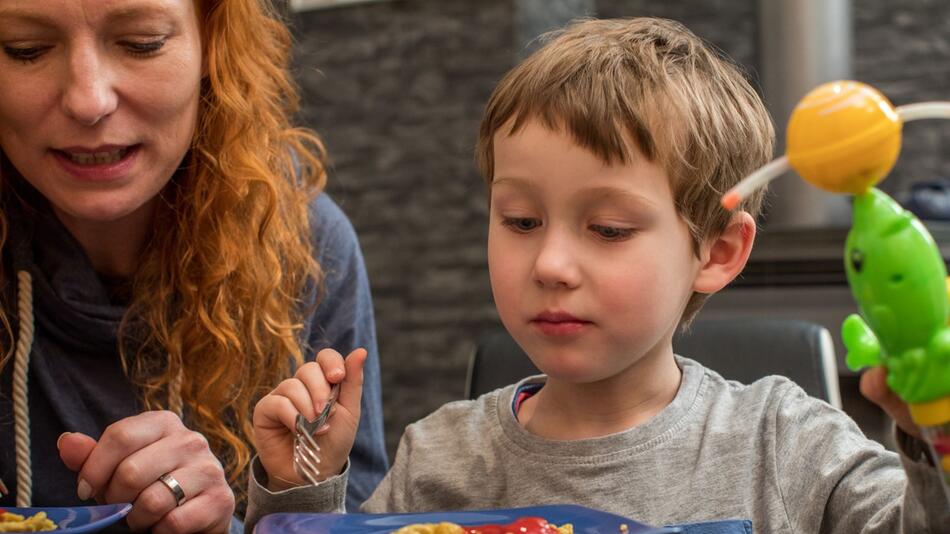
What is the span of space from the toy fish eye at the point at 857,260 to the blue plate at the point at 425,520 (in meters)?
0.27

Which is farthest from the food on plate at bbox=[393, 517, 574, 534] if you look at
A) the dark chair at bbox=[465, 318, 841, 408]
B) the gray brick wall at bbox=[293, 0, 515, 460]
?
the gray brick wall at bbox=[293, 0, 515, 460]

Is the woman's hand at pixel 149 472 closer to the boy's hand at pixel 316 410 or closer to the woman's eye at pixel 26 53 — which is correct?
the boy's hand at pixel 316 410

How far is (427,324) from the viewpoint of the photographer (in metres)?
4.32

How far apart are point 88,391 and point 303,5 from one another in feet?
10.5

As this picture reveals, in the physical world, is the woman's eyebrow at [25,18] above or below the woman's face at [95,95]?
above

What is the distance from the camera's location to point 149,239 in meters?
1.59

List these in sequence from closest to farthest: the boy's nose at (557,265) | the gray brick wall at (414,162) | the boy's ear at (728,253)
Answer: the boy's nose at (557,265)
the boy's ear at (728,253)
the gray brick wall at (414,162)

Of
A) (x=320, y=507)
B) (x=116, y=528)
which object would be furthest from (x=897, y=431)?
(x=116, y=528)

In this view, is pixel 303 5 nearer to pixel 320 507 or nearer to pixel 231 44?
pixel 231 44

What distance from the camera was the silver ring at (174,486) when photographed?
1.13 metres

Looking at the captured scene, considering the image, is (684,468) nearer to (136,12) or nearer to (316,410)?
(316,410)

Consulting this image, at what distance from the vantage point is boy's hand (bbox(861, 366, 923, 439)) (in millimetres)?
777

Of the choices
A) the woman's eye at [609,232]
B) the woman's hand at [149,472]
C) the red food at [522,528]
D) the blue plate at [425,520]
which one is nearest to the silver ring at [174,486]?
the woman's hand at [149,472]

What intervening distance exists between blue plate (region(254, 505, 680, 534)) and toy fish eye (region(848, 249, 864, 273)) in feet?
0.87
